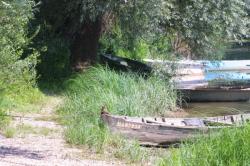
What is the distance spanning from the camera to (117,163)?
30.9 ft

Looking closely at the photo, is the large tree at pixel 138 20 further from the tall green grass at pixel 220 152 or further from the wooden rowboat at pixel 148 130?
the tall green grass at pixel 220 152

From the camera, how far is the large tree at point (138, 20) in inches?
687

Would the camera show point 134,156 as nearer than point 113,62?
Yes

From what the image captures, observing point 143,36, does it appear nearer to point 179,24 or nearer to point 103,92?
point 179,24

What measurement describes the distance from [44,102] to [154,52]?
6.76 meters

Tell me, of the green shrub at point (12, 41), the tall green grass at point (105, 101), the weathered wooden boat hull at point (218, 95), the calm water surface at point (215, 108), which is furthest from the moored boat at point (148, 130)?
the weathered wooden boat hull at point (218, 95)

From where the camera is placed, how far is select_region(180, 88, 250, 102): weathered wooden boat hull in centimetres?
2144

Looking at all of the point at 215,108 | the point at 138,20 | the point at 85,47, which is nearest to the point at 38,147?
the point at 138,20

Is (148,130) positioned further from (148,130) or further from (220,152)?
(220,152)

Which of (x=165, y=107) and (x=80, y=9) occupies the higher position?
(x=80, y=9)

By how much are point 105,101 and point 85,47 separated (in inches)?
280

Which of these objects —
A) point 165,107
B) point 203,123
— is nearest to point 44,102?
point 165,107

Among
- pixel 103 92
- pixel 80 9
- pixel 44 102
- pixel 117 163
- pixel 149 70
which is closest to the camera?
pixel 117 163

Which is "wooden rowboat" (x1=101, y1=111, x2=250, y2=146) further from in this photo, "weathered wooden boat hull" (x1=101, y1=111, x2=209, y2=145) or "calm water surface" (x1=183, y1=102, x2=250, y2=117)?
"calm water surface" (x1=183, y1=102, x2=250, y2=117)
